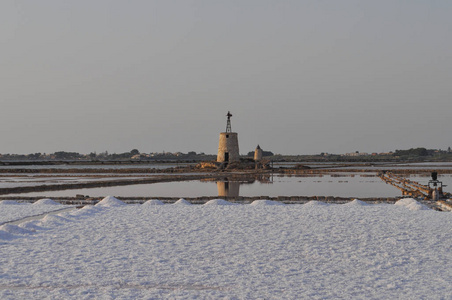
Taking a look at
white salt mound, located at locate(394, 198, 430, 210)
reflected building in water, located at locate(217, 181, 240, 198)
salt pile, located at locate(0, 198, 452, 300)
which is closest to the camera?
salt pile, located at locate(0, 198, 452, 300)

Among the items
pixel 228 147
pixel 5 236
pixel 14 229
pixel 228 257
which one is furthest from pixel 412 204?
pixel 228 147

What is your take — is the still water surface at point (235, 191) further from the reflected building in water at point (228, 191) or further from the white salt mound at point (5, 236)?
the white salt mound at point (5, 236)

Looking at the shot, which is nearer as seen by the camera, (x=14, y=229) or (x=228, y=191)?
(x=14, y=229)

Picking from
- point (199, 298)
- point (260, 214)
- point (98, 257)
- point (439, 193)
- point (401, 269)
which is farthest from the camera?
point (439, 193)

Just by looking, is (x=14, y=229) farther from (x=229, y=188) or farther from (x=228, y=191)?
(x=229, y=188)

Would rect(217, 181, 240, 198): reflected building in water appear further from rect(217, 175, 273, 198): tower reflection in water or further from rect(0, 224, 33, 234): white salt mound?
rect(0, 224, 33, 234): white salt mound

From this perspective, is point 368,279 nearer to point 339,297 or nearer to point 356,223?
point 339,297

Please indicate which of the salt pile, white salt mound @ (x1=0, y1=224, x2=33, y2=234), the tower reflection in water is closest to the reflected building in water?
the tower reflection in water

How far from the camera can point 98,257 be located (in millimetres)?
7141

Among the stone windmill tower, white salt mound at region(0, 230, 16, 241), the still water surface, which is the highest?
the stone windmill tower

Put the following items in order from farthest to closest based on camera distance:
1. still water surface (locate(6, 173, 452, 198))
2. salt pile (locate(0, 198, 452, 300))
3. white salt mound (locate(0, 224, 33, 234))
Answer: still water surface (locate(6, 173, 452, 198)) < white salt mound (locate(0, 224, 33, 234)) < salt pile (locate(0, 198, 452, 300))

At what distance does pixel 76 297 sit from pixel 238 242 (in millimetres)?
3626

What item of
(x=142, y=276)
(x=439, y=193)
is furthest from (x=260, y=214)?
(x=439, y=193)

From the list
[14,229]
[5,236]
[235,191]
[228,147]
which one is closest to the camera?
[5,236]
